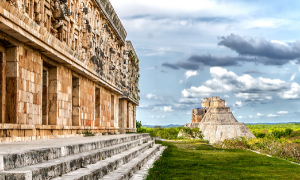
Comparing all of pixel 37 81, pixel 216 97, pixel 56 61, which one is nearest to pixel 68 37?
pixel 56 61

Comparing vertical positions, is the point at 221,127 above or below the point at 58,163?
below

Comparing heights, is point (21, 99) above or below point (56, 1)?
below

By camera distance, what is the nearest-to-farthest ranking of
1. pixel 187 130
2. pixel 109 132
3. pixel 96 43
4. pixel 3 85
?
pixel 3 85
pixel 96 43
pixel 109 132
pixel 187 130

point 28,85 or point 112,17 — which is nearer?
point 28,85

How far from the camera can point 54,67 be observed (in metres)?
10.3

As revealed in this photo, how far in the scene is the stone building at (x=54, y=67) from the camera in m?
7.27

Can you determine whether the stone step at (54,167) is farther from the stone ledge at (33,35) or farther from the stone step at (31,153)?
the stone ledge at (33,35)

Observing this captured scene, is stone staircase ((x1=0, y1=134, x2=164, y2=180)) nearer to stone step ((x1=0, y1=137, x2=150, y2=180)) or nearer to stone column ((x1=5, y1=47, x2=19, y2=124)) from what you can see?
stone step ((x1=0, y1=137, x2=150, y2=180))

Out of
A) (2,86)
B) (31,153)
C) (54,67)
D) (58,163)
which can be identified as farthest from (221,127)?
(31,153)

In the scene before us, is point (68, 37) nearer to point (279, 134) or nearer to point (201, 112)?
point (279, 134)

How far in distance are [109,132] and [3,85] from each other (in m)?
11.1

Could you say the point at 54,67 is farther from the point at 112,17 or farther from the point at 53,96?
the point at 112,17

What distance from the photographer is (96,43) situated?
1505 cm

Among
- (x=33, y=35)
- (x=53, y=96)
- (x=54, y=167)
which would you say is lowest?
(x=54, y=167)
